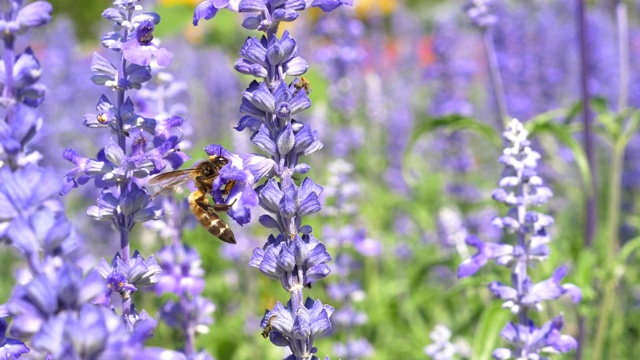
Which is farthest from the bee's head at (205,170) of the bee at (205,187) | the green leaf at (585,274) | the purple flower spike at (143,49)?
the green leaf at (585,274)

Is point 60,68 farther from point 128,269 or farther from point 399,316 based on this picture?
point 128,269

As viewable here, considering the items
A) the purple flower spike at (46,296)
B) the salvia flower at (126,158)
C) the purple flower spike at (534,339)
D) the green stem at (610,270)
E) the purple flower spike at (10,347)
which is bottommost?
the purple flower spike at (46,296)

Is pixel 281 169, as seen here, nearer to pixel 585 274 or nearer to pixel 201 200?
pixel 201 200

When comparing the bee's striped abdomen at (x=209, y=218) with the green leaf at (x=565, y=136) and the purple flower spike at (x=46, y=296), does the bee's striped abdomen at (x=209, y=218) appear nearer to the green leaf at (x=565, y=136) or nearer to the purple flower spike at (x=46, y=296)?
the purple flower spike at (x=46, y=296)

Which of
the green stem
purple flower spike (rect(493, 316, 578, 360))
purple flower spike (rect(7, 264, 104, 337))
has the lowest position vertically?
purple flower spike (rect(7, 264, 104, 337))

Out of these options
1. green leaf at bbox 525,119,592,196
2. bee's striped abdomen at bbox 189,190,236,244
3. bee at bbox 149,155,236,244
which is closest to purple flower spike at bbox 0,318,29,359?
bee at bbox 149,155,236,244

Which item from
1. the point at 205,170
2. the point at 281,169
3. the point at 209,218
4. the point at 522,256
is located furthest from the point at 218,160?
the point at 522,256

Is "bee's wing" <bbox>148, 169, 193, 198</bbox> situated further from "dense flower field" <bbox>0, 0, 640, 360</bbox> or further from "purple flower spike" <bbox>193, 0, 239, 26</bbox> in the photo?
"purple flower spike" <bbox>193, 0, 239, 26</bbox>
